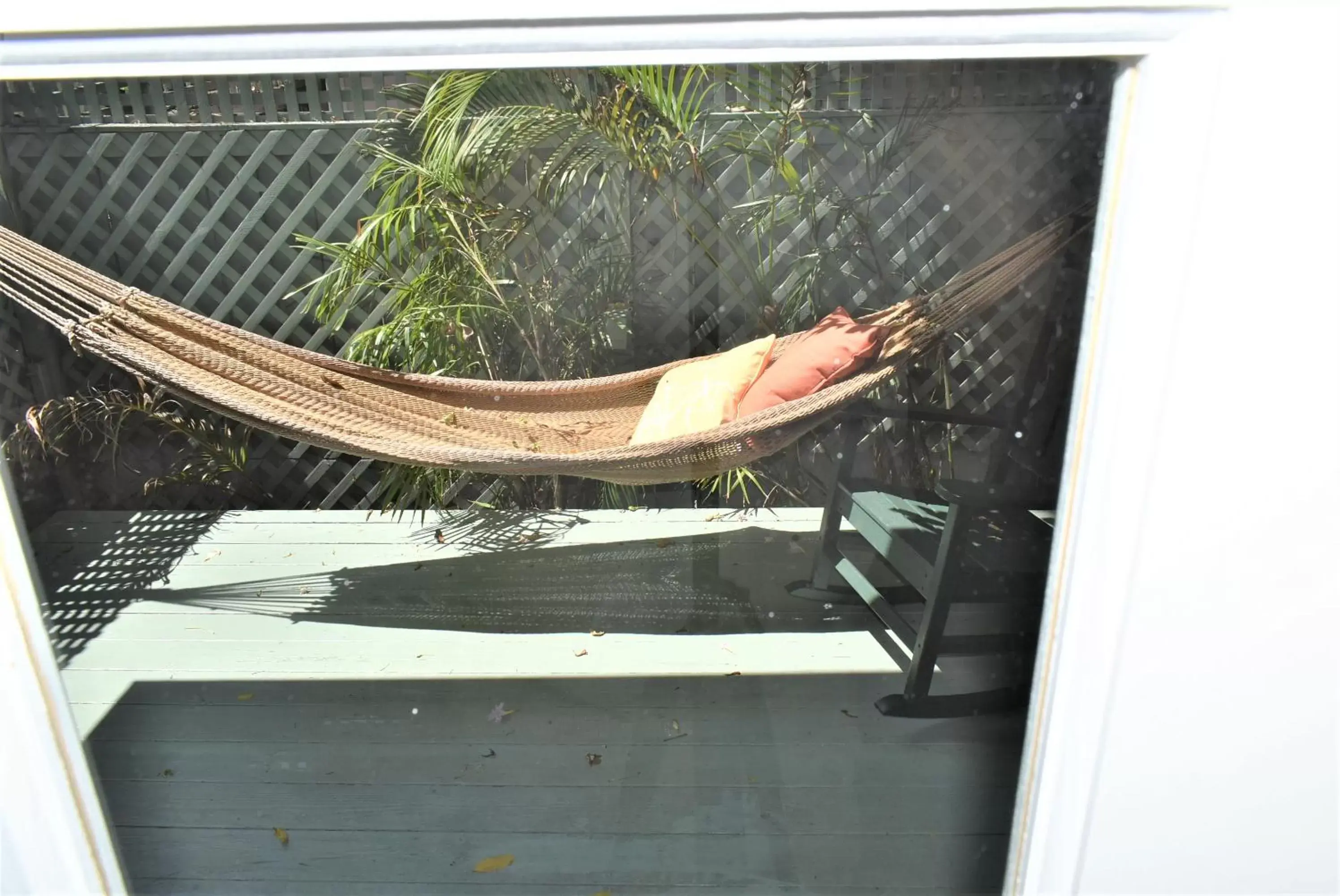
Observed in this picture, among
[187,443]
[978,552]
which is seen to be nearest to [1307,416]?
[978,552]

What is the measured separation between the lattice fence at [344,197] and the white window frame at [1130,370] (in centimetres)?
6

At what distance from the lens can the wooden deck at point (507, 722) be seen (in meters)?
1.00

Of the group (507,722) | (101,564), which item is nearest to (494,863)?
(507,722)

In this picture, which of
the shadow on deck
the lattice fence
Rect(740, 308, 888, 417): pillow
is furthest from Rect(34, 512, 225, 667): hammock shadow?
Rect(740, 308, 888, 417): pillow

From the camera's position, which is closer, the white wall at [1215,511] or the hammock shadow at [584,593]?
the white wall at [1215,511]

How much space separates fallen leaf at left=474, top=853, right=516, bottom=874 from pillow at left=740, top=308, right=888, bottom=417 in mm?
798

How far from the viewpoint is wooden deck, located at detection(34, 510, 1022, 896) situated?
3.27ft

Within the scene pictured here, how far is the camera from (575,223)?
5.47ft

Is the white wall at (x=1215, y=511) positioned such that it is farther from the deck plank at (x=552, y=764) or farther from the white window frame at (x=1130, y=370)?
the deck plank at (x=552, y=764)

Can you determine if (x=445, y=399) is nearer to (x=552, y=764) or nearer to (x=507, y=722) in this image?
(x=507, y=722)

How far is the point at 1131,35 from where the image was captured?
1.82 ft

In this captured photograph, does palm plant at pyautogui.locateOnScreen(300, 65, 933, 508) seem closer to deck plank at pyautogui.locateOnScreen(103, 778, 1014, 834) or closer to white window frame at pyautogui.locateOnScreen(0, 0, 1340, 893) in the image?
white window frame at pyautogui.locateOnScreen(0, 0, 1340, 893)

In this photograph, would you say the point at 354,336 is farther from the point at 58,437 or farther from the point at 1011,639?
the point at 1011,639

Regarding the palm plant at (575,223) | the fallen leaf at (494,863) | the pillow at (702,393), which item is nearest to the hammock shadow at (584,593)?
the palm plant at (575,223)
